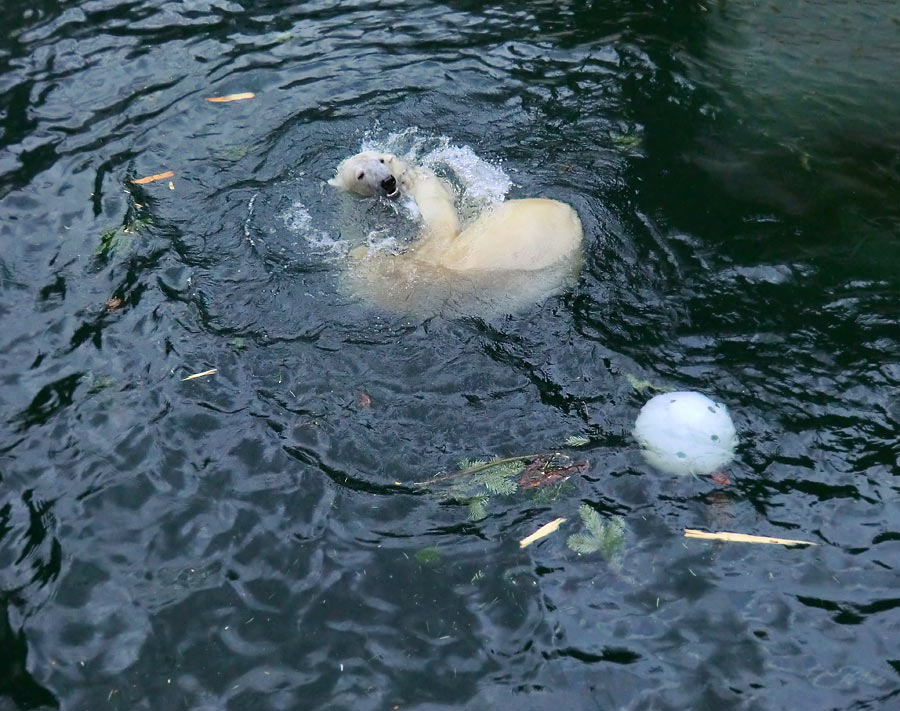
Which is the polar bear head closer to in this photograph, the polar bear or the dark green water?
the dark green water

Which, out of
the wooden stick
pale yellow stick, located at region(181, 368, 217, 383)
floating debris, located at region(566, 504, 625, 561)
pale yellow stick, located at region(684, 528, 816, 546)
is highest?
the wooden stick

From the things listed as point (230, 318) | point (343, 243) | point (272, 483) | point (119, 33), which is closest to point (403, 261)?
point (343, 243)

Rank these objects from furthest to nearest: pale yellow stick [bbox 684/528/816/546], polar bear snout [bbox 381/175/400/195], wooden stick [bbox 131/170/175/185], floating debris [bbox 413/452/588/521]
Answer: wooden stick [bbox 131/170/175/185], polar bear snout [bbox 381/175/400/195], floating debris [bbox 413/452/588/521], pale yellow stick [bbox 684/528/816/546]

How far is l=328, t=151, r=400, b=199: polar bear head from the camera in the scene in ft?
23.0

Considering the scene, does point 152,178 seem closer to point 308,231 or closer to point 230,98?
point 230,98

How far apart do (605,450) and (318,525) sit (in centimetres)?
194

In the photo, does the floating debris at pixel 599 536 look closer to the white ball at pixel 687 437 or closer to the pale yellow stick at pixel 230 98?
the white ball at pixel 687 437

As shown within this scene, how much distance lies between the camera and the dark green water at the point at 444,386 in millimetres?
4547

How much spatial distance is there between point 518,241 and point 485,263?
11.9 inches

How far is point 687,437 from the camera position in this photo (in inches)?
205

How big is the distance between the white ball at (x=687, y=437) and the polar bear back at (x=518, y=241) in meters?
1.58

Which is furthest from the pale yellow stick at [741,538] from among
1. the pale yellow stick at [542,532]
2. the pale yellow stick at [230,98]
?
the pale yellow stick at [230,98]

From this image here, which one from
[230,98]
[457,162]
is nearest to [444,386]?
[457,162]

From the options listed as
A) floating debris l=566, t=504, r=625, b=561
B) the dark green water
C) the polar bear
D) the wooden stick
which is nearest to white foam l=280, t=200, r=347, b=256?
the dark green water
